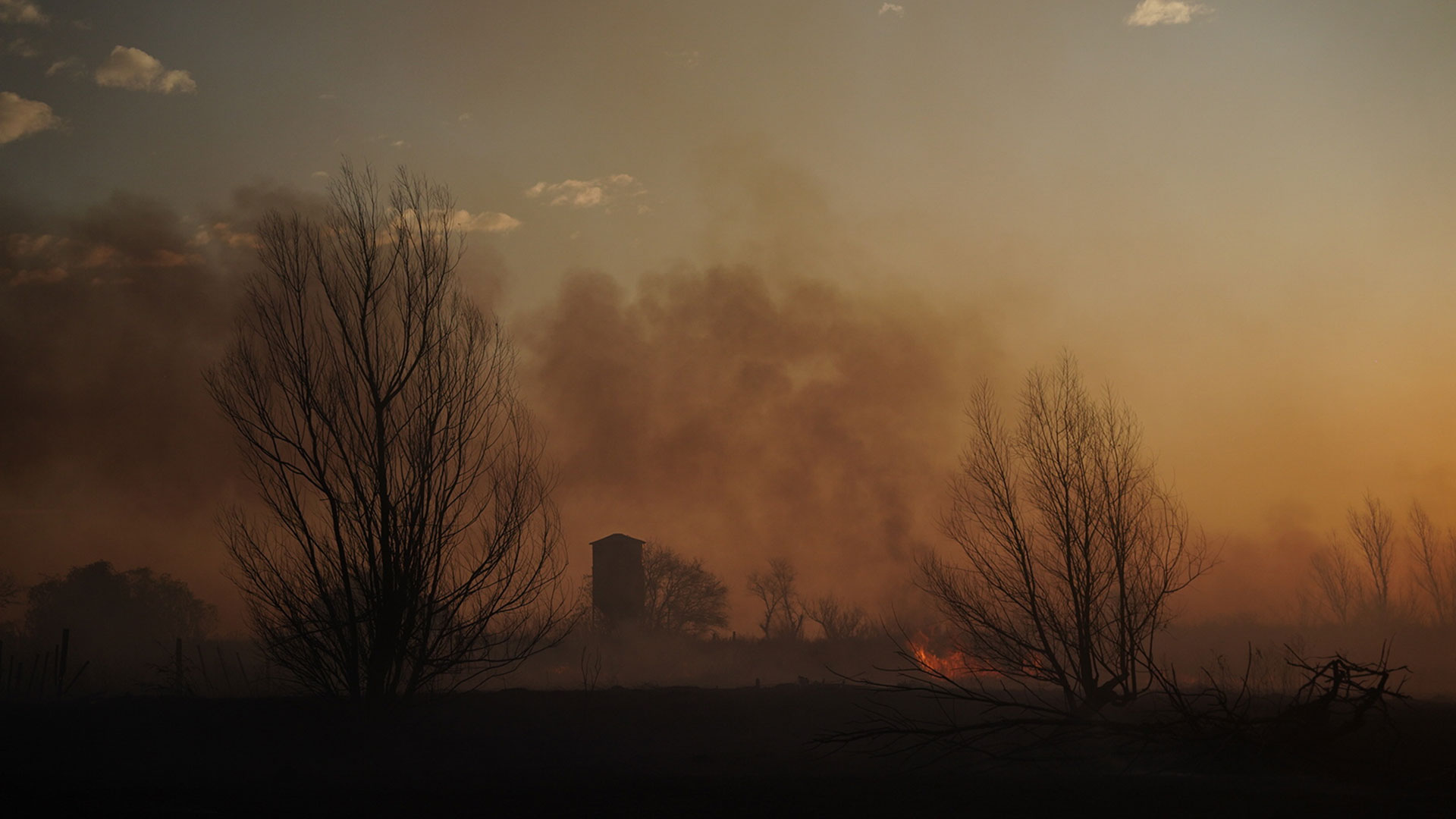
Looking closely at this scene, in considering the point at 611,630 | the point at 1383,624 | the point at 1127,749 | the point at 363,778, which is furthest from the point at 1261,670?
the point at 363,778

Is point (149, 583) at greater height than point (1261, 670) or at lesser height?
greater

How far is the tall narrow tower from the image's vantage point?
1637 inches

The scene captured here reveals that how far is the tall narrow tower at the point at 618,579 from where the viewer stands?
41575 millimetres

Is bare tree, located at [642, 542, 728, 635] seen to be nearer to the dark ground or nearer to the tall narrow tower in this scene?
the tall narrow tower

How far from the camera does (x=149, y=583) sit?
54969mm

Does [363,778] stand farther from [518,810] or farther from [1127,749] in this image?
[1127,749]

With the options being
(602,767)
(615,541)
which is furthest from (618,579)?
(602,767)

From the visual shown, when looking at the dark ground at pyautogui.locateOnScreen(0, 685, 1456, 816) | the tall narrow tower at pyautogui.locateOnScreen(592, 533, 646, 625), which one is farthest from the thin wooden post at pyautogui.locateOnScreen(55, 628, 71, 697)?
the tall narrow tower at pyautogui.locateOnScreen(592, 533, 646, 625)

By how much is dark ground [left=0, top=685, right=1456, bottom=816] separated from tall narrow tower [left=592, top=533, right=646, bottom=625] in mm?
24005

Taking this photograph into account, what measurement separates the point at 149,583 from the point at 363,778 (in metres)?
55.7

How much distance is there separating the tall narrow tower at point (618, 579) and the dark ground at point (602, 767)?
78.8 ft

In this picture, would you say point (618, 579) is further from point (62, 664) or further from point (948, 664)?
point (62, 664)

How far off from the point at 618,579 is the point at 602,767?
3136 centimetres

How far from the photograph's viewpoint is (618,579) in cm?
4281
